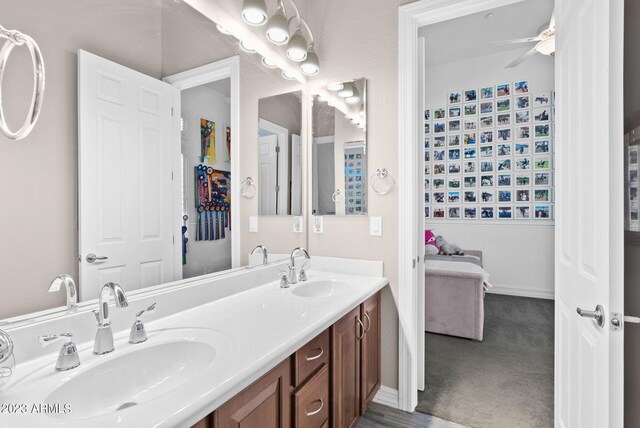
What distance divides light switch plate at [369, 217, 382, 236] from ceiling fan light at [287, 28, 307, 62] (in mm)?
1145

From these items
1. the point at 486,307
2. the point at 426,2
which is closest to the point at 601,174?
the point at 426,2

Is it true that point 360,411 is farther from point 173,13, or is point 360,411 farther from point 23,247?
point 173,13

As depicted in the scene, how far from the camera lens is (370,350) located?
6.28 ft

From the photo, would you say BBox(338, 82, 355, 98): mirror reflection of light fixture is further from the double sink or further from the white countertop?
the double sink

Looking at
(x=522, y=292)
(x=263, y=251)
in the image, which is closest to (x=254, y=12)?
(x=263, y=251)

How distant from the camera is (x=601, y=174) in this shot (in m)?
1.05

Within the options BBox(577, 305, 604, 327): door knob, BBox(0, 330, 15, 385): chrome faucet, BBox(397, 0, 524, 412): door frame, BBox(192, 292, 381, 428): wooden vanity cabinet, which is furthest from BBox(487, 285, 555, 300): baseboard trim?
BBox(0, 330, 15, 385): chrome faucet

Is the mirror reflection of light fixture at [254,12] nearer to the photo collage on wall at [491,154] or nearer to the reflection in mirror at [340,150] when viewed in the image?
the reflection in mirror at [340,150]

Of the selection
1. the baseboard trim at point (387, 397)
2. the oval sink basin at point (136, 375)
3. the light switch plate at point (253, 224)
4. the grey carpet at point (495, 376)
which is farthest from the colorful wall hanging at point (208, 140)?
the grey carpet at point (495, 376)

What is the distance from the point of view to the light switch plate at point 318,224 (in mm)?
2330

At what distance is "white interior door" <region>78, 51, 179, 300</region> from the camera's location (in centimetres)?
107

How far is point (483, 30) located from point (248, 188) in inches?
147

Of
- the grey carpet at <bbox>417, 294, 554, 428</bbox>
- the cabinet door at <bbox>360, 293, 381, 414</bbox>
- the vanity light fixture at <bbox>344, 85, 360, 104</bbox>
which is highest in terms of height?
the vanity light fixture at <bbox>344, 85, 360, 104</bbox>

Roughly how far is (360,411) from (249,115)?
5.68 feet
